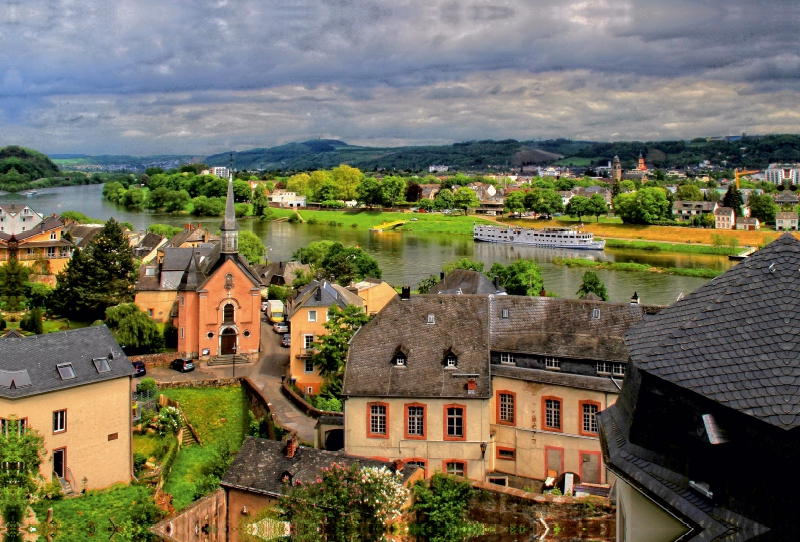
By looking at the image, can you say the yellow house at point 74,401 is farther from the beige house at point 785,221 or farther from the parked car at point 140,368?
the beige house at point 785,221

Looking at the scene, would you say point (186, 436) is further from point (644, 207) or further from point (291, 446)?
point (644, 207)

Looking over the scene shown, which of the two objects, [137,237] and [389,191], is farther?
[389,191]

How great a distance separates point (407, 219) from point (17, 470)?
128801mm

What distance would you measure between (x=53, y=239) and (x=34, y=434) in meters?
47.6

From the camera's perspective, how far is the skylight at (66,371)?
80.2ft

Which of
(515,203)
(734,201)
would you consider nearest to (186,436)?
(734,201)

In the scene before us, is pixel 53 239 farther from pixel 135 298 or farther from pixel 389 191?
pixel 389 191

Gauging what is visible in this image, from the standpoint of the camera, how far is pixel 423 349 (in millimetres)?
26969

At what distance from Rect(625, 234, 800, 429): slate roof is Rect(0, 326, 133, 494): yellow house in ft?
66.2

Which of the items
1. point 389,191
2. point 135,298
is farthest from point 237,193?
point 135,298

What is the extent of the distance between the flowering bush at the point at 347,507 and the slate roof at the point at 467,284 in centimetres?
2547

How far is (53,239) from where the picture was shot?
6531 centimetres

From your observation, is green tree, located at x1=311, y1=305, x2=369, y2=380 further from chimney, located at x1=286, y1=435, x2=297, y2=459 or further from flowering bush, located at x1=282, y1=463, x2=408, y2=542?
flowering bush, located at x1=282, y1=463, x2=408, y2=542

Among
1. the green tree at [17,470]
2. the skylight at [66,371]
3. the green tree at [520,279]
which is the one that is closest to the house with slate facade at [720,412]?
the green tree at [17,470]
